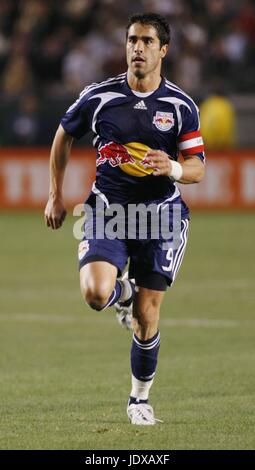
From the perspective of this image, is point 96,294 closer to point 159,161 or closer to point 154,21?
point 159,161

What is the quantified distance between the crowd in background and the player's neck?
15572mm


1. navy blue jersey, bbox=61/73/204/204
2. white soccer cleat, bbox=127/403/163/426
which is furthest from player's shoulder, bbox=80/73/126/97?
white soccer cleat, bbox=127/403/163/426

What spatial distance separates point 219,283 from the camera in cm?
1487

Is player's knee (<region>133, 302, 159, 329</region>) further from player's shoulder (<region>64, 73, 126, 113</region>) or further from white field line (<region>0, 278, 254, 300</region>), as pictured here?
white field line (<region>0, 278, 254, 300</region>)

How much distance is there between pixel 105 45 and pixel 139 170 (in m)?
16.7

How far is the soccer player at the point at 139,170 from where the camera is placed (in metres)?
7.48

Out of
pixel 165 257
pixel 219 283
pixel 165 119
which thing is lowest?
pixel 219 283

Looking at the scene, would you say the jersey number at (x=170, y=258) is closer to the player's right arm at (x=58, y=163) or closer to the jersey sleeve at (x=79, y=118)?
the player's right arm at (x=58, y=163)

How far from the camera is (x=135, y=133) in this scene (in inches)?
300

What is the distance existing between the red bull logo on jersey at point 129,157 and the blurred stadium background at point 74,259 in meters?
1.52

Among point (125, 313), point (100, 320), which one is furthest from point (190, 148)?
point (100, 320)

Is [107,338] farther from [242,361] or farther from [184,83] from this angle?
[184,83]
